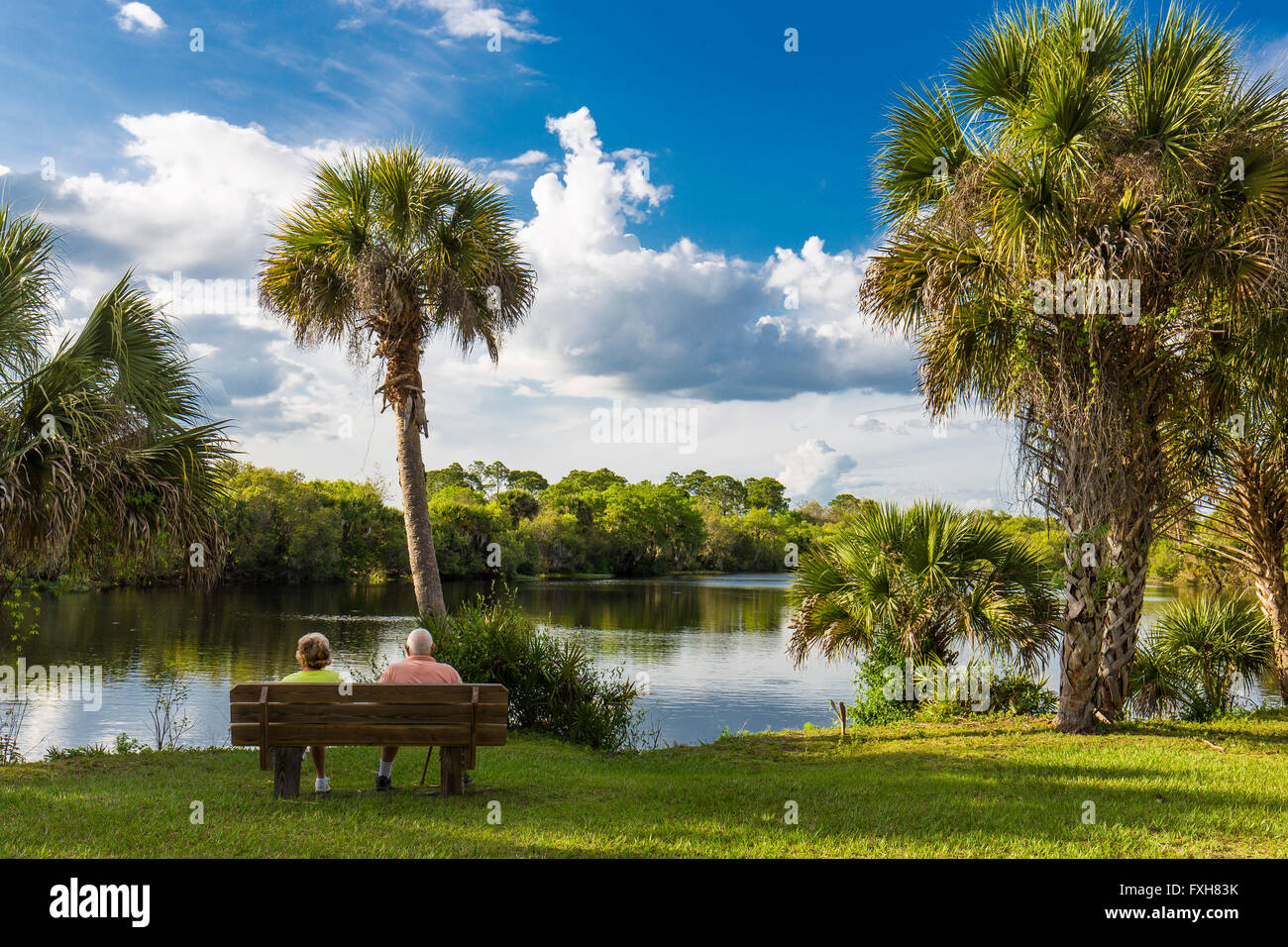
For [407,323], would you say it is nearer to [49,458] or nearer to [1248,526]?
[49,458]

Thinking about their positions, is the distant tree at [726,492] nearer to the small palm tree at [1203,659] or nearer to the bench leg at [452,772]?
Result: the small palm tree at [1203,659]

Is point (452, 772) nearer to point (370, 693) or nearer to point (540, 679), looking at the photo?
point (370, 693)

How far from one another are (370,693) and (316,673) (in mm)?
875

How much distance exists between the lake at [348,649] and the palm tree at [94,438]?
4.05 feet

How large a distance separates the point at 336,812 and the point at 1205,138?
10783 millimetres

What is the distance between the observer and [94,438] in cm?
830

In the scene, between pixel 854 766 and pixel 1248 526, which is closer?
pixel 854 766

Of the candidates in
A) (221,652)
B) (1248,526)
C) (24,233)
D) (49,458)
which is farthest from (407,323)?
(221,652)

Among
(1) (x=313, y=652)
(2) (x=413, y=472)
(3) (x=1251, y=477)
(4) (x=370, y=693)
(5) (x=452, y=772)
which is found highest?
(2) (x=413, y=472)

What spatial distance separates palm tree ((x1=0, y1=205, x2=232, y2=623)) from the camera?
26.3 feet

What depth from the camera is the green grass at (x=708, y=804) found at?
533cm

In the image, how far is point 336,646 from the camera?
26359 mm

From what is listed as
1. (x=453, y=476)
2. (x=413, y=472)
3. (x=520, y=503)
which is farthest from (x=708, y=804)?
(x=453, y=476)
